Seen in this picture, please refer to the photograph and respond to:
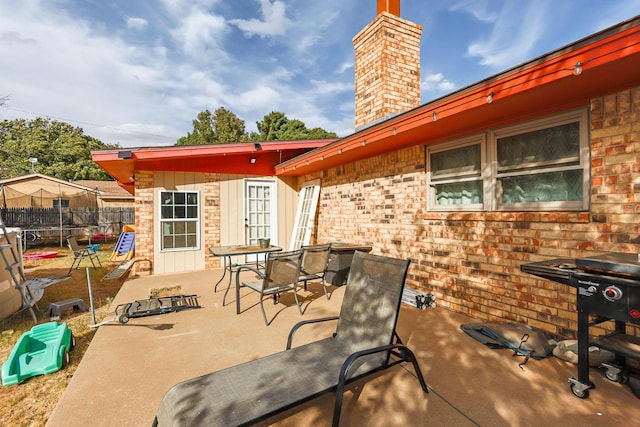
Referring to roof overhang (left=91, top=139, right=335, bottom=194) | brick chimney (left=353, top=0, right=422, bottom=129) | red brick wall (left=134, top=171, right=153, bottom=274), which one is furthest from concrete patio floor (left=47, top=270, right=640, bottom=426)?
brick chimney (left=353, top=0, right=422, bottom=129)

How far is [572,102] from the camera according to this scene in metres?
3.06

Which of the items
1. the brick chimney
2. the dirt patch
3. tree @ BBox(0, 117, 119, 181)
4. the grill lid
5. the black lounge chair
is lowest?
the dirt patch

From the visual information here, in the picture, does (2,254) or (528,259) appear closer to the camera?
(528,259)

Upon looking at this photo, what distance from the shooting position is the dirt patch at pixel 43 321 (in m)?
2.43

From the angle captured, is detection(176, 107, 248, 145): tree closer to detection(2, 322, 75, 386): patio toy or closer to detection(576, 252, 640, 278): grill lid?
detection(2, 322, 75, 386): patio toy

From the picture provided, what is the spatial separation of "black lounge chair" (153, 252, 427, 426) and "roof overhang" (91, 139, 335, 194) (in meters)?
5.00

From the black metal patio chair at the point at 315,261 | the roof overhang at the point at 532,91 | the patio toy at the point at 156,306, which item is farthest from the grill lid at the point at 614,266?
the patio toy at the point at 156,306

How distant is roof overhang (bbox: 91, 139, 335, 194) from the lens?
662cm

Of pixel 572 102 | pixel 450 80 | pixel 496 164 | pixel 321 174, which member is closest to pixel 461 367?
pixel 496 164

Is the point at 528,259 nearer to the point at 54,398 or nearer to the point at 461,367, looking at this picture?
the point at 461,367

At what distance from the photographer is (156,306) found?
15.3 feet

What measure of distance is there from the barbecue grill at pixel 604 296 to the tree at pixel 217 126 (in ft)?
110

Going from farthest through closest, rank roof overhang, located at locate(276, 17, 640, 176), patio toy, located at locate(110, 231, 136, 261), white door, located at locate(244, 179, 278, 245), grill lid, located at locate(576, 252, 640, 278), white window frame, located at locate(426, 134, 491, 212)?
1. patio toy, located at locate(110, 231, 136, 261)
2. white door, located at locate(244, 179, 278, 245)
3. white window frame, located at locate(426, 134, 491, 212)
4. roof overhang, located at locate(276, 17, 640, 176)
5. grill lid, located at locate(576, 252, 640, 278)

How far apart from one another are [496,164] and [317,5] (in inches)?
317
